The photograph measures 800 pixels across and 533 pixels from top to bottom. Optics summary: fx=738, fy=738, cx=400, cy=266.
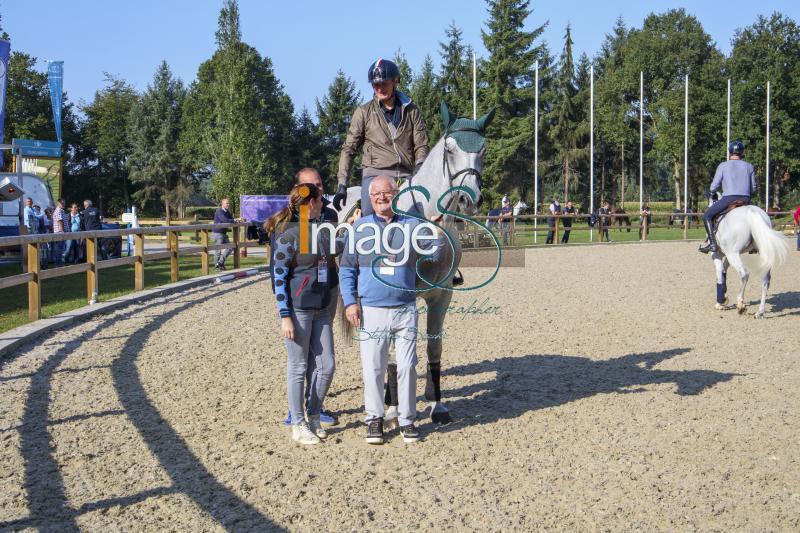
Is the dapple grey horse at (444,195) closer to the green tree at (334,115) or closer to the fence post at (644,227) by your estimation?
the fence post at (644,227)

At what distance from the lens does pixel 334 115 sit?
6225 centimetres

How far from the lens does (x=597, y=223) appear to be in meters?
34.0

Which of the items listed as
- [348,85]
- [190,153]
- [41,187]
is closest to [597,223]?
[41,187]

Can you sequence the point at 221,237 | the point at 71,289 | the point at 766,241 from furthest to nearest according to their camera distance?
1. the point at 221,237
2. the point at 71,289
3. the point at 766,241

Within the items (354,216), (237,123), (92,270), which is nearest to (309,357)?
(354,216)

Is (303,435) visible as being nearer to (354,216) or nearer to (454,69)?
(354,216)

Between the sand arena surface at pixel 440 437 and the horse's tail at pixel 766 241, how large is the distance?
125 centimetres

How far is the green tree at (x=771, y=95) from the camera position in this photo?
2184 inches

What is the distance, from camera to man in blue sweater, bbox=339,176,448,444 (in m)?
5.11

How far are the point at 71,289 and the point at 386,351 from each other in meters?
11.6

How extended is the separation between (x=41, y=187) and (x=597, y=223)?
23043 mm

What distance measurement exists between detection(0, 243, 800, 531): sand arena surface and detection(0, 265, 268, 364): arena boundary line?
214 mm

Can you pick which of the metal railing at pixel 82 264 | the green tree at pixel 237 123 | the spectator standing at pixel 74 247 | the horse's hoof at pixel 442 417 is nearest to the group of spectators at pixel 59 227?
the spectator standing at pixel 74 247

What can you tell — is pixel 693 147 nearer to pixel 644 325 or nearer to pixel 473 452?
pixel 644 325
